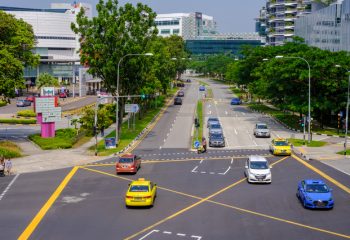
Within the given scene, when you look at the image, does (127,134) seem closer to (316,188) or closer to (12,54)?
→ (12,54)

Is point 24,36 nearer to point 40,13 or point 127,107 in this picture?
point 127,107

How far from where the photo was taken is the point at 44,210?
3231 cm

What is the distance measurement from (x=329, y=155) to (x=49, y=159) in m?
29.0

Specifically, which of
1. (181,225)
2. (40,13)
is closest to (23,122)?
(181,225)

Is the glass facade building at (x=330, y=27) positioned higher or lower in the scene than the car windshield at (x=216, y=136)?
higher

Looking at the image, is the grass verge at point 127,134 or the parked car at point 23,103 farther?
the parked car at point 23,103

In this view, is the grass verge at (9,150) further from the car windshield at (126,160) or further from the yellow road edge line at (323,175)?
the yellow road edge line at (323,175)

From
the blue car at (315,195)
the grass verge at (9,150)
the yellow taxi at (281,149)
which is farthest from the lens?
the yellow taxi at (281,149)

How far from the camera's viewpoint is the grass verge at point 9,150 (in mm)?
52003

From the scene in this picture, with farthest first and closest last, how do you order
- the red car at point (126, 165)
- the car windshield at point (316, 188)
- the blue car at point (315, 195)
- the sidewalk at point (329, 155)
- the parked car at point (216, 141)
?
the parked car at point (216, 141)
the sidewalk at point (329, 155)
the red car at point (126, 165)
the car windshield at point (316, 188)
the blue car at point (315, 195)

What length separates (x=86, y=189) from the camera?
38.2 m

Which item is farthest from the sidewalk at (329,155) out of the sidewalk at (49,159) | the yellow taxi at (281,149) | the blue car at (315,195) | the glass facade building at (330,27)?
the glass facade building at (330,27)

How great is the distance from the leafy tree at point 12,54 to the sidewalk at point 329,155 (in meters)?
32.3

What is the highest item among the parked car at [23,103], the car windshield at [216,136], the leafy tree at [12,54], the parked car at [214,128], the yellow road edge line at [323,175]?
the leafy tree at [12,54]
